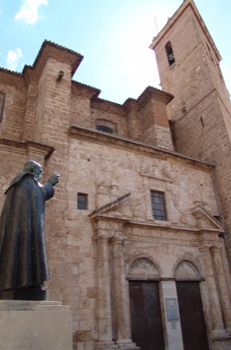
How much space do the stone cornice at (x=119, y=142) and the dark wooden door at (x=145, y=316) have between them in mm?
4658

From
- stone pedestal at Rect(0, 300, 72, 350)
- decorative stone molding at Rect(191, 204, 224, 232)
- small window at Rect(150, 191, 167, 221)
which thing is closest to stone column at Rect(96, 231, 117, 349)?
small window at Rect(150, 191, 167, 221)

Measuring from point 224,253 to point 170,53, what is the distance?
13.6 meters

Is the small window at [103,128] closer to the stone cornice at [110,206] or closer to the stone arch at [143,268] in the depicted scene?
the stone cornice at [110,206]

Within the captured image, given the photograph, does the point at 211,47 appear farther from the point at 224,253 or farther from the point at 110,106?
the point at 224,253

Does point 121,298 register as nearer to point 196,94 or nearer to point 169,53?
point 196,94

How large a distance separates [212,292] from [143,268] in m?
2.64

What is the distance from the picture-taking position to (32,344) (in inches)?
106

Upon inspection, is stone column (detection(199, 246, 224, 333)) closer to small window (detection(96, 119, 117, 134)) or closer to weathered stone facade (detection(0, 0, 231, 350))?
weathered stone facade (detection(0, 0, 231, 350))

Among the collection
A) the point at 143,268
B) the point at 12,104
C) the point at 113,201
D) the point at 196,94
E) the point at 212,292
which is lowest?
the point at 212,292

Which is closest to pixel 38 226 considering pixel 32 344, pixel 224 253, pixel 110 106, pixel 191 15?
pixel 32 344

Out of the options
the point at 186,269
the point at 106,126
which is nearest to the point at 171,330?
the point at 186,269

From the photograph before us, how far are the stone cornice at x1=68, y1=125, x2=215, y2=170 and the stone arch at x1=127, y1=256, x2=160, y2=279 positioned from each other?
3941 mm

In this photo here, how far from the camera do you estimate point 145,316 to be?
326 inches

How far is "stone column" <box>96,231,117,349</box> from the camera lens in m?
7.15
